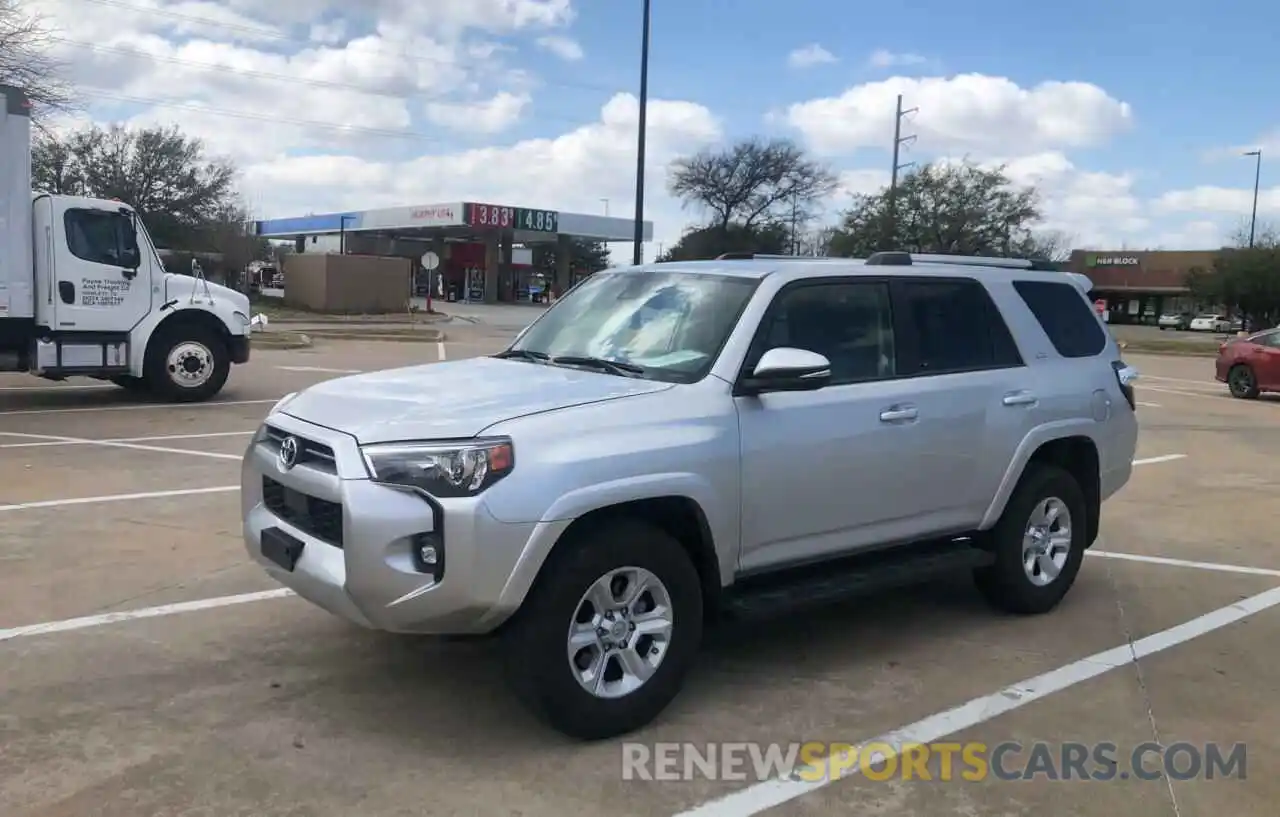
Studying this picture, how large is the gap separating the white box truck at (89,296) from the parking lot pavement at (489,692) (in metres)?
5.78

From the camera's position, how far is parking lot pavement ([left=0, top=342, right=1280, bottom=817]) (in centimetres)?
374

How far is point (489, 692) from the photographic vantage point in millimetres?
4609

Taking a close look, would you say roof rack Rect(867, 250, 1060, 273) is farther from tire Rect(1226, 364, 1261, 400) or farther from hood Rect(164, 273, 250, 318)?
tire Rect(1226, 364, 1261, 400)

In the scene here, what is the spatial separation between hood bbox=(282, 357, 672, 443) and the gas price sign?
2283 inches

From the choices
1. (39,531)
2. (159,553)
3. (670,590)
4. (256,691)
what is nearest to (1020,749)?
(670,590)

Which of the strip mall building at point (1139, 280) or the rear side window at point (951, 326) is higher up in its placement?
→ the strip mall building at point (1139, 280)

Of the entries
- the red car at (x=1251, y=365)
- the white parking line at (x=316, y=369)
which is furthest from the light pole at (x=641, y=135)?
the red car at (x=1251, y=365)

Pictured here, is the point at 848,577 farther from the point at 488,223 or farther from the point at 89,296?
the point at 488,223

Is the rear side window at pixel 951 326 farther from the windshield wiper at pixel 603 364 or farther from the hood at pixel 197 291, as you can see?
the hood at pixel 197 291

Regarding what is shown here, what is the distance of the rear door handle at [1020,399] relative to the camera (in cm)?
554

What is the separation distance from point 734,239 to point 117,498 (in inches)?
2009

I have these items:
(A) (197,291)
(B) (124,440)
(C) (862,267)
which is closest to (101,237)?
(A) (197,291)

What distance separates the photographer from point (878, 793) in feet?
12.5

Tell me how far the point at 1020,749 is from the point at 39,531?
6082 mm
